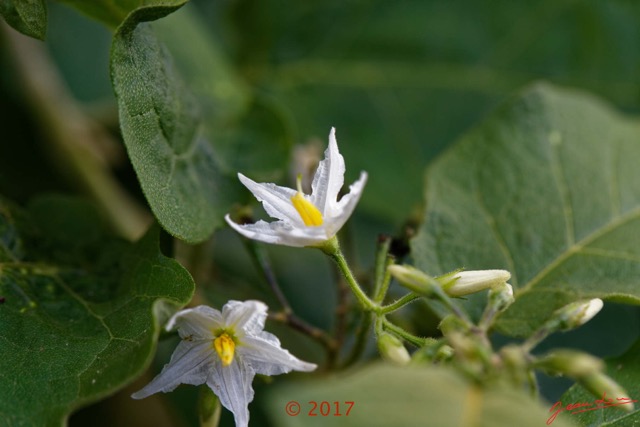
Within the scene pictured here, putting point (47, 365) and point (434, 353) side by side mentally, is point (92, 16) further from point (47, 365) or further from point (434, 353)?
point (434, 353)

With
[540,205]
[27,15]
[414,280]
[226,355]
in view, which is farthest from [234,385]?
[540,205]

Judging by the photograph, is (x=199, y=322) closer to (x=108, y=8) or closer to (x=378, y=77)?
(x=108, y=8)

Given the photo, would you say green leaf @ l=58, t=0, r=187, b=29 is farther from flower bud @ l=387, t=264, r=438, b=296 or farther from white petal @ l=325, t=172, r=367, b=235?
flower bud @ l=387, t=264, r=438, b=296

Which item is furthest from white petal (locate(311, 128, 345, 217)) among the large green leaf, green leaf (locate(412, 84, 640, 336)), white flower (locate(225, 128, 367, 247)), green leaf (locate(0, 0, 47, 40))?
the large green leaf

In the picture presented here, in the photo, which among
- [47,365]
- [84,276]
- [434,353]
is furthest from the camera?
[84,276]

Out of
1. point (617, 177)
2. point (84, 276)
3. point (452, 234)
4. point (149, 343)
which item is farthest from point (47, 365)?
point (617, 177)

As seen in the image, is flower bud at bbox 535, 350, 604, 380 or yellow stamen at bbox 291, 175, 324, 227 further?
yellow stamen at bbox 291, 175, 324, 227
